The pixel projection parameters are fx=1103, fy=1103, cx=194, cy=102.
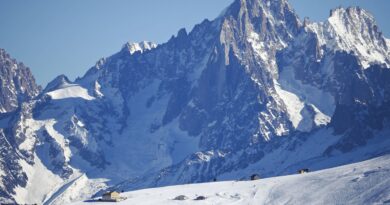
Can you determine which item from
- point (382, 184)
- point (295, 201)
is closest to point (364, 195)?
point (382, 184)

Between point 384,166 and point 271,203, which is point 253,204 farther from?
point 384,166

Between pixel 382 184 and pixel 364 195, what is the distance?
12.8 feet

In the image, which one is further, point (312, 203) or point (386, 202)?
point (312, 203)

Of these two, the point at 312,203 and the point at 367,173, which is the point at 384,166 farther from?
the point at 312,203

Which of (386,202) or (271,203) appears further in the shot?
(271,203)

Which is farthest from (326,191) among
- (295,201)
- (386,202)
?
(386,202)

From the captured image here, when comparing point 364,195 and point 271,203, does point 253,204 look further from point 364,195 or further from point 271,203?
point 364,195

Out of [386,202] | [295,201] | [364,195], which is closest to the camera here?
[386,202]

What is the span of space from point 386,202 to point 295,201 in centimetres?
2616

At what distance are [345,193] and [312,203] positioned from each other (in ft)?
19.3

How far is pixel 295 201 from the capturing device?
192 meters

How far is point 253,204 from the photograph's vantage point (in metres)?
199

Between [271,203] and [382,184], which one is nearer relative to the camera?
[382,184]

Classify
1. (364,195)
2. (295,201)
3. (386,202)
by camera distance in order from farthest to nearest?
(295,201) < (364,195) < (386,202)
